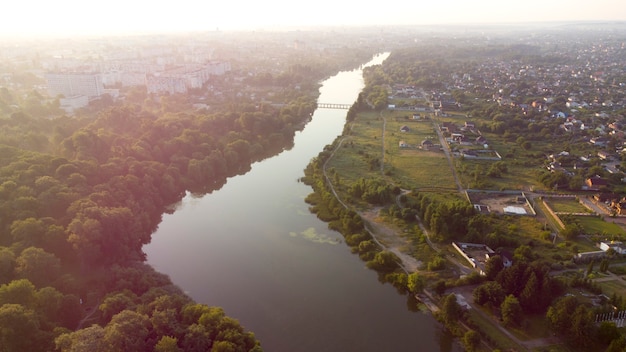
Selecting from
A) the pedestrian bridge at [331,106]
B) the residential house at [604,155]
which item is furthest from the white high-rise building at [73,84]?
the residential house at [604,155]

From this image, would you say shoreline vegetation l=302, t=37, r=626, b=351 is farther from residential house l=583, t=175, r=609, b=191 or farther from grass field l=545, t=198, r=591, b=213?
residential house l=583, t=175, r=609, b=191

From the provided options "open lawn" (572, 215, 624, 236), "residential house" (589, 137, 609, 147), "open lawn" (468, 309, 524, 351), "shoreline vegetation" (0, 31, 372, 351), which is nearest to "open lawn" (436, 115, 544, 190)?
"residential house" (589, 137, 609, 147)

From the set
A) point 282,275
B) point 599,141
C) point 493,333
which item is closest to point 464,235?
point 493,333

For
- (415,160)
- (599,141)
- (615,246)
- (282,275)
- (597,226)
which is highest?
(599,141)

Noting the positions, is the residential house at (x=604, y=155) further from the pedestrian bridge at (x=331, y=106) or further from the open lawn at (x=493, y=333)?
the pedestrian bridge at (x=331, y=106)

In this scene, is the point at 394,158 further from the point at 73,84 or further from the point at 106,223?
the point at 73,84

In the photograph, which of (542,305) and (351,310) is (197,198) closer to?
(351,310)

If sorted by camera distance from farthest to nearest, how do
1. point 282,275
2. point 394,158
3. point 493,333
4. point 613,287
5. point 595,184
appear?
point 394,158
point 595,184
point 282,275
point 613,287
point 493,333
